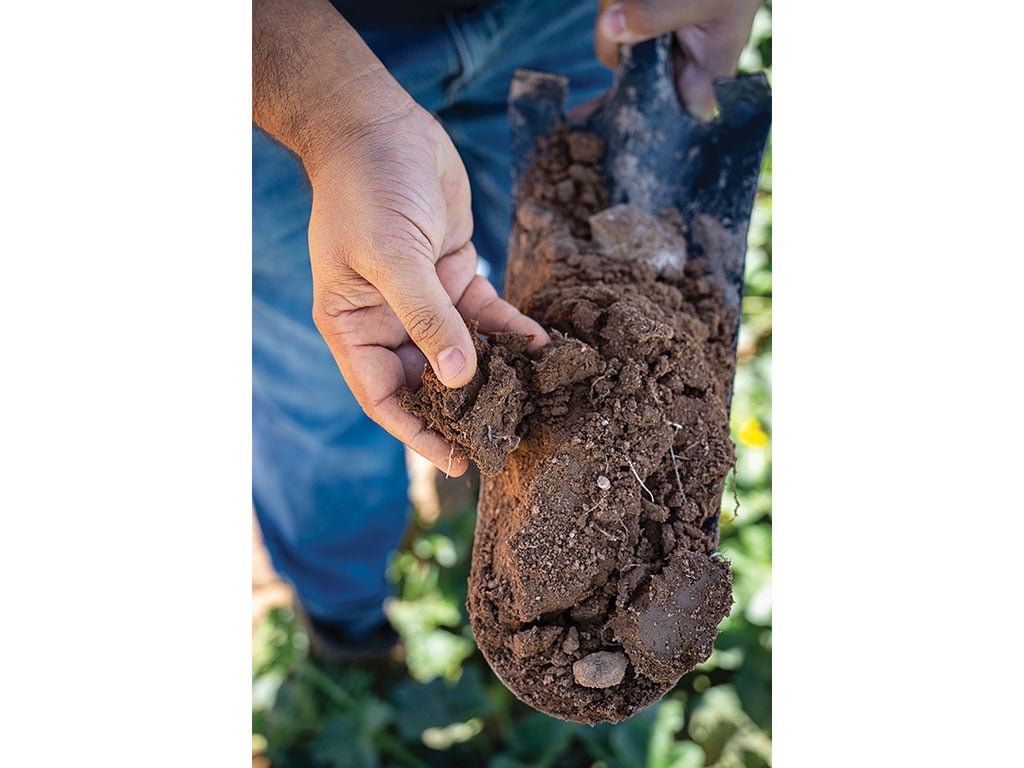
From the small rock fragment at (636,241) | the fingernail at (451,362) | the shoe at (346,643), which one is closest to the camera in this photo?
the fingernail at (451,362)

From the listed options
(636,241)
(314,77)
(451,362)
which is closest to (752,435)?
(636,241)

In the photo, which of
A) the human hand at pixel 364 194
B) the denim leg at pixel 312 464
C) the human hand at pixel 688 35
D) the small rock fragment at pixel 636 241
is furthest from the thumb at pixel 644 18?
the denim leg at pixel 312 464

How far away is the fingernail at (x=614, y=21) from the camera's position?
3.41 feet

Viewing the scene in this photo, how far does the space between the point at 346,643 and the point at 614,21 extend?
107 cm

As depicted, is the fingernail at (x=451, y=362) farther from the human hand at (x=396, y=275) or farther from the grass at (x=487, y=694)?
the grass at (x=487, y=694)

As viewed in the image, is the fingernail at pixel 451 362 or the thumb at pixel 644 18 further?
the thumb at pixel 644 18

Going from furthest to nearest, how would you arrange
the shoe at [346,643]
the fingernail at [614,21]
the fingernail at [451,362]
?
the shoe at [346,643], the fingernail at [614,21], the fingernail at [451,362]

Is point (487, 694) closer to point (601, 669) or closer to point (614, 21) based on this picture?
point (601, 669)

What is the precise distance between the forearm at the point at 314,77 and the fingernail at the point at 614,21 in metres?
0.40

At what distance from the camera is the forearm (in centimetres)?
75

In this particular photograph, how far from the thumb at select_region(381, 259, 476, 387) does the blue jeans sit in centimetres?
22

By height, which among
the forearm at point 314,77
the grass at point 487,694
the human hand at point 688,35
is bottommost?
the grass at point 487,694

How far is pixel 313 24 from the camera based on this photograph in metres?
0.77

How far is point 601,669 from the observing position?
0.68 metres
